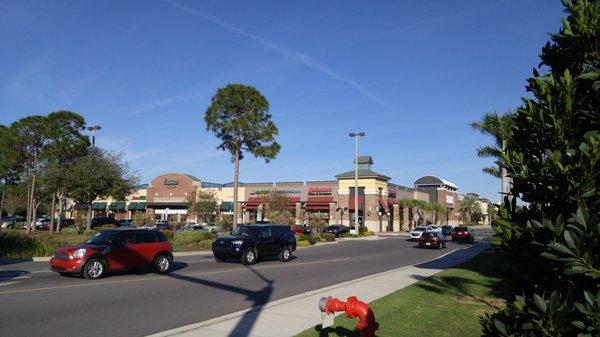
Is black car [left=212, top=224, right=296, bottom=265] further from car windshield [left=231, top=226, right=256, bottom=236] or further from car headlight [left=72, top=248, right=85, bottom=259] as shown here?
car headlight [left=72, top=248, right=85, bottom=259]

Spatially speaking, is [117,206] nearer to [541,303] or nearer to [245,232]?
[245,232]

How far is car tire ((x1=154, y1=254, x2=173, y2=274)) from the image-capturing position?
1779 cm

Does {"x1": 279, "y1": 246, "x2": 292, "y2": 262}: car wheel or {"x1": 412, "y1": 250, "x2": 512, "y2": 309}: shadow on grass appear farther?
{"x1": 279, "y1": 246, "x2": 292, "y2": 262}: car wheel

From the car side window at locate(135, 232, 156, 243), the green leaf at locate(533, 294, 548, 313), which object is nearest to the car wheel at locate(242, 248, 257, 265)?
the car side window at locate(135, 232, 156, 243)

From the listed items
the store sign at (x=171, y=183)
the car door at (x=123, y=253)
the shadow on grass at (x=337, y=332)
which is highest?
the store sign at (x=171, y=183)

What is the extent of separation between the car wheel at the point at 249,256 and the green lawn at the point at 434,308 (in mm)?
8807

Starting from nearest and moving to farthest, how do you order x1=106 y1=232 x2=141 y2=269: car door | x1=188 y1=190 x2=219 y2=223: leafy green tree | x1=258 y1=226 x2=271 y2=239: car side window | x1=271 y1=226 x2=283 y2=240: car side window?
x1=106 y1=232 x2=141 y2=269: car door → x1=258 y1=226 x2=271 y2=239: car side window → x1=271 y1=226 x2=283 y2=240: car side window → x1=188 y1=190 x2=219 y2=223: leafy green tree

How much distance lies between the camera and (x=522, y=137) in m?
4.22

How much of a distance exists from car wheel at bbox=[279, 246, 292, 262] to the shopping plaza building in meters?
40.3

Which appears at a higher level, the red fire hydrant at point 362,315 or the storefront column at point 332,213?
the storefront column at point 332,213

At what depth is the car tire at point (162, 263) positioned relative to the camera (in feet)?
58.4

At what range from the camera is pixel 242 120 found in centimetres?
3816

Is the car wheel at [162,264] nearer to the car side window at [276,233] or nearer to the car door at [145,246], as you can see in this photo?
the car door at [145,246]

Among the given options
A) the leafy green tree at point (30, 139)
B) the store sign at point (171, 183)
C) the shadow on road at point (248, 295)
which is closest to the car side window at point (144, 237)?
the shadow on road at point (248, 295)
